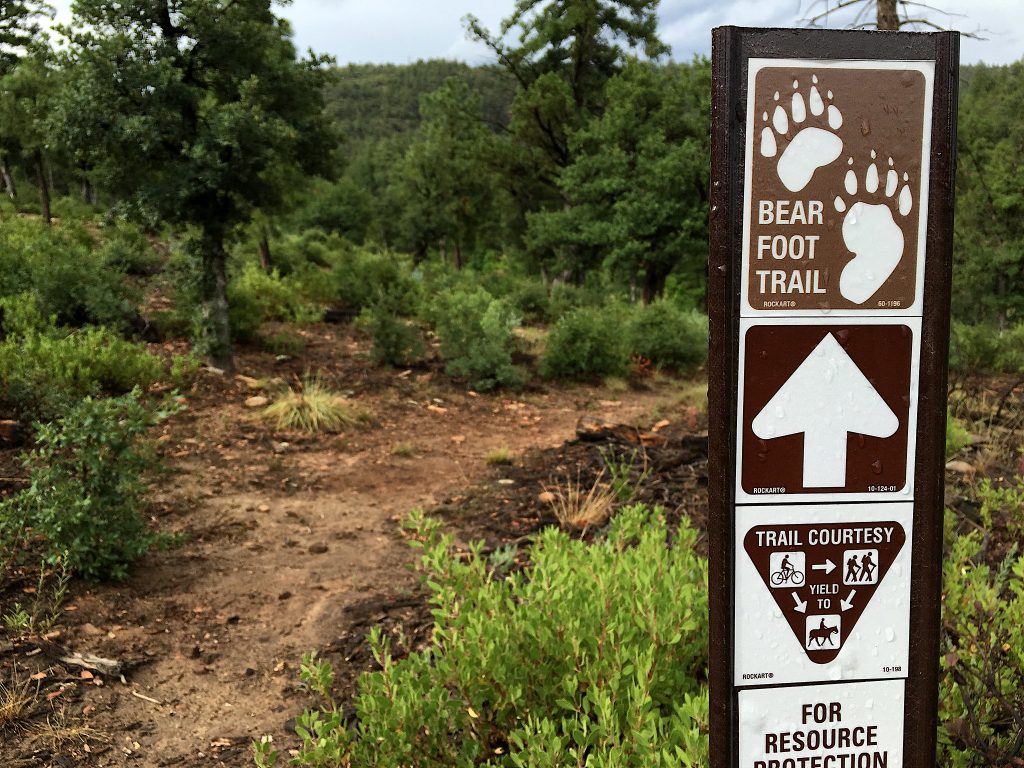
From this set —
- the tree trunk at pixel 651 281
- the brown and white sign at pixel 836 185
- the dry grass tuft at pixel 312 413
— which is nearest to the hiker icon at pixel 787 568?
the brown and white sign at pixel 836 185

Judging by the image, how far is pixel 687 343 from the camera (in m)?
11.9

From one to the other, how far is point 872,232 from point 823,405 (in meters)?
0.30

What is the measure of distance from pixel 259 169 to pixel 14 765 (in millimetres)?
6903

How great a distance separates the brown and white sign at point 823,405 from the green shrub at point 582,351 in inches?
363

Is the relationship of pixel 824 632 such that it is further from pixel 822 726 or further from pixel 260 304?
pixel 260 304

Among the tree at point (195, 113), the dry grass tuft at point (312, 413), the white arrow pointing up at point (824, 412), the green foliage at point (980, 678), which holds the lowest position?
the dry grass tuft at point (312, 413)

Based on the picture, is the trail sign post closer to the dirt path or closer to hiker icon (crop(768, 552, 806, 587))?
hiker icon (crop(768, 552, 806, 587))

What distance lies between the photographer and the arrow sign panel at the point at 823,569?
141 cm

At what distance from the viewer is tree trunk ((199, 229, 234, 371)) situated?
29.4ft

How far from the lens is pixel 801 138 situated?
132 cm

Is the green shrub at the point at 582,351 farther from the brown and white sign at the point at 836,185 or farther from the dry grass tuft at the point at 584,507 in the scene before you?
the brown and white sign at the point at 836,185

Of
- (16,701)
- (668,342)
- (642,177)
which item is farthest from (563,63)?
(16,701)

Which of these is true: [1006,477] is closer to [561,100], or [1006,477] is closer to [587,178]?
[587,178]

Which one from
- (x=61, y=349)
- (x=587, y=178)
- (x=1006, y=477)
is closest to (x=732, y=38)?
(x=1006, y=477)
